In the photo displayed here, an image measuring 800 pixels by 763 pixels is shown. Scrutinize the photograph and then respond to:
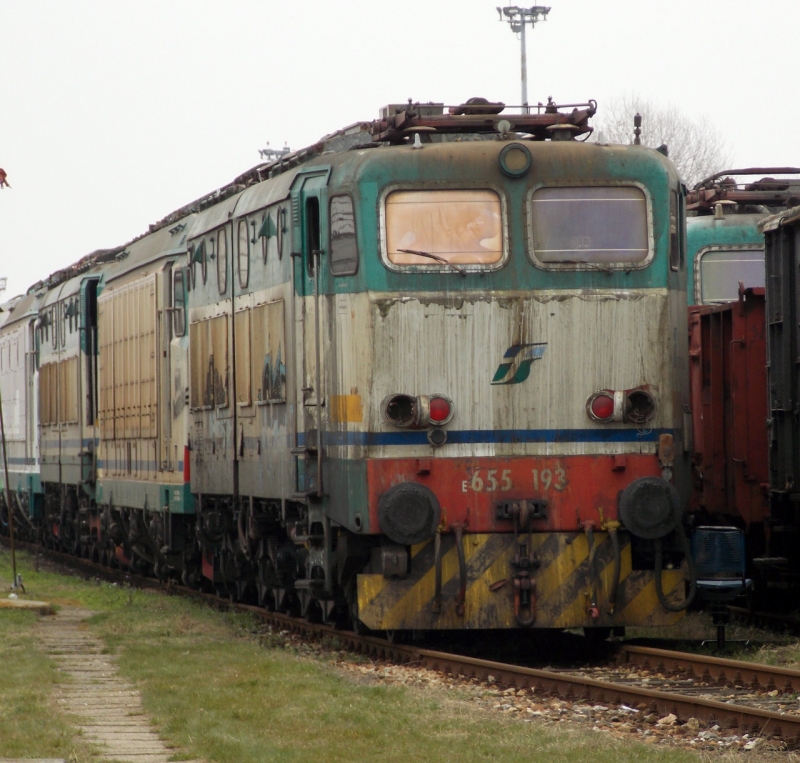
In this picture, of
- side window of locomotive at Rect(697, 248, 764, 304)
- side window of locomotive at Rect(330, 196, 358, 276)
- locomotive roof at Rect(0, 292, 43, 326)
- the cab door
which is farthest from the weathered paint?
locomotive roof at Rect(0, 292, 43, 326)

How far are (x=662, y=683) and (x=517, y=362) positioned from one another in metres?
2.54

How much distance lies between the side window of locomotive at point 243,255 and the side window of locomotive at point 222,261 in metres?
0.48

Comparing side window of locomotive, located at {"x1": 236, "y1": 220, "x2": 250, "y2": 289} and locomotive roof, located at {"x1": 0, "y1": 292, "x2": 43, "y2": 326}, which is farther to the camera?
locomotive roof, located at {"x1": 0, "y1": 292, "x2": 43, "y2": 326}

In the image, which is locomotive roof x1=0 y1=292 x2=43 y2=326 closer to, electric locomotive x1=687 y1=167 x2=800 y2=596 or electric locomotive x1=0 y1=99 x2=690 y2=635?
electric locomotive x1=687 y1=167 x2=800 y2=596

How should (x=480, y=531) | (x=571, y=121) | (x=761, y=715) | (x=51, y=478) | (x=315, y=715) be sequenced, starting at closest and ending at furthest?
(x=761, y=715), (x=315, y=715), (x=480, y=531), (x=571, y=121), (x=51, y=478)

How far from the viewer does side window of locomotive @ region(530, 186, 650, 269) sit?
1169cm

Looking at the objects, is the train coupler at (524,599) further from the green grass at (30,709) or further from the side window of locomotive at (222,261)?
the side window of locomotive at (222,261)

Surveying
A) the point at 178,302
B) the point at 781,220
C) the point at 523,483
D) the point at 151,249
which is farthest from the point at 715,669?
the point at 151,249

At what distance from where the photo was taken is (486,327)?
38.0ft

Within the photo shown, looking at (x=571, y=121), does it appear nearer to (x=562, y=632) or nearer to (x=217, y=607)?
(x=562, y=632)

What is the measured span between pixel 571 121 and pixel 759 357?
3.28 metres

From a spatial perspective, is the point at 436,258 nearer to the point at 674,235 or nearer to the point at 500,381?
the point at 500,381

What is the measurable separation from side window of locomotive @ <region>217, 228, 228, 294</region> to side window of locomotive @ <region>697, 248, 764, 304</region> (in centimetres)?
512

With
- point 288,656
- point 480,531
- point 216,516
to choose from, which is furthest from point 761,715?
point 216,516
